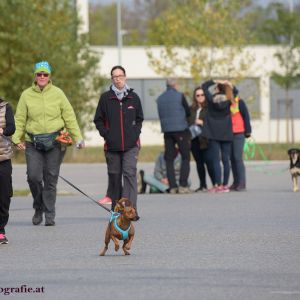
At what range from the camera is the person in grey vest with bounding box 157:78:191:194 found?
20328 millimetres

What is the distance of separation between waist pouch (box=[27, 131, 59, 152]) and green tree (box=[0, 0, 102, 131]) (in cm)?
2079

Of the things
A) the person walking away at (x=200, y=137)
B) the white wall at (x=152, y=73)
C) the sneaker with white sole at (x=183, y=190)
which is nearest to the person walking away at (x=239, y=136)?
the person walking away at (x=200, y=137)

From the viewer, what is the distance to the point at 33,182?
1446 centimetres

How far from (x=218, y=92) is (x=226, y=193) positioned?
1.76 meters

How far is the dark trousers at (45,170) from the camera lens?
47.1 feet

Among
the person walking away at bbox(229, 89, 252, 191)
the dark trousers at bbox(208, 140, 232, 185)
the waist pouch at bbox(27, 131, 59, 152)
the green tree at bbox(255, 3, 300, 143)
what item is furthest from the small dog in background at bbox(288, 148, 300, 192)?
the green tree at bbox(255, 3, 300, 143)

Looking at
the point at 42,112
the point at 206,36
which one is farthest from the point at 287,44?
the point at 42,112

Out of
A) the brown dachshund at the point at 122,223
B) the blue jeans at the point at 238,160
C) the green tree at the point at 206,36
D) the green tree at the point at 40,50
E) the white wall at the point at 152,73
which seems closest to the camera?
the brown dachshund at the point at 122,223

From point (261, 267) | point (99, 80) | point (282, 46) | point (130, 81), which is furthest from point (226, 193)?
point (130, 81)

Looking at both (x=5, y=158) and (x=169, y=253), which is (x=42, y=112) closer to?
(x=5, y=158)

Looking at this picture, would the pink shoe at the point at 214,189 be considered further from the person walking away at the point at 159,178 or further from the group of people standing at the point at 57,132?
the group of people standing at the point at 57,132

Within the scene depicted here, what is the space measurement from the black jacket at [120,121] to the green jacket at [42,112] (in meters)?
0.74

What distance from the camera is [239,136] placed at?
2100 centimetres

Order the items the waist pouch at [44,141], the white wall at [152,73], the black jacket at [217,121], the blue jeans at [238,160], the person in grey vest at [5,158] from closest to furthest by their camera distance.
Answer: the person in grey vest at [5,158] → the waist pouch at [44,141] → the black jacket at [217,121] → the blue jeans at [238,160] → the white wall at [152,73]
